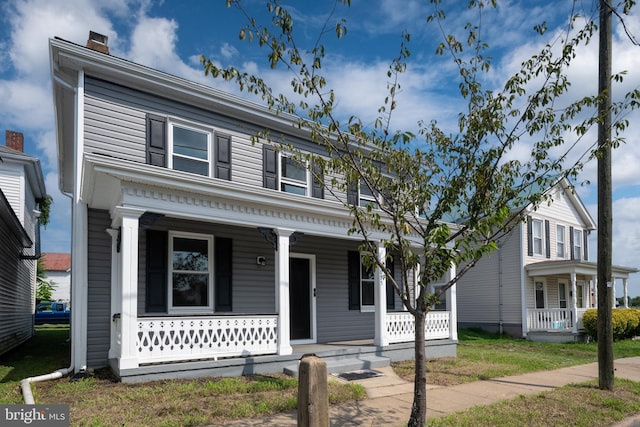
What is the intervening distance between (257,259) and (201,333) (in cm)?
257

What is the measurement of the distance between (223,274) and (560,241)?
18.4 metres

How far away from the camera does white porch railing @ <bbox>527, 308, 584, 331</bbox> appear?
19.4 metres

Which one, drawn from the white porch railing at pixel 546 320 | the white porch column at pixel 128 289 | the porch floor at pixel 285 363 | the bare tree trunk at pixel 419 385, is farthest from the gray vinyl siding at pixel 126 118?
the white porch railing at pixel 546 320

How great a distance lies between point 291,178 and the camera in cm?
1218

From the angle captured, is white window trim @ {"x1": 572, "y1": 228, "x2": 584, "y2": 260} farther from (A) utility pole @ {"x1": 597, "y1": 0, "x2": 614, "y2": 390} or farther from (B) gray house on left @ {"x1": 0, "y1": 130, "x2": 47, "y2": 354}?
(B) gray house on left @ {"x1": 0, "y1": 130, "x2": 47, "y2": 354}

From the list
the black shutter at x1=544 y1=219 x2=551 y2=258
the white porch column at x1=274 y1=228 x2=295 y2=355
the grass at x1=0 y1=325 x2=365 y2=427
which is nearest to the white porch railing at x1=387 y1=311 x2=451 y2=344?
the white porch column at x1=274 y1=228 x2=295 y2=355

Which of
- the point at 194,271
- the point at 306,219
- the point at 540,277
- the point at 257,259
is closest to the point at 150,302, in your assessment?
the point at 194,271

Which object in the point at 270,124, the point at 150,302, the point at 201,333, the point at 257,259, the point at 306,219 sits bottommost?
the point at 201,333

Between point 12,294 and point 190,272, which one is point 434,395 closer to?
point 190,272

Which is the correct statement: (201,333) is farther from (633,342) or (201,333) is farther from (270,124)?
(633,342)

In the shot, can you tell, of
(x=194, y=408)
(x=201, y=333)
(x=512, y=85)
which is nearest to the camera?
(x=512, y=85)

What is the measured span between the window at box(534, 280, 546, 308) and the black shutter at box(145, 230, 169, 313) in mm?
16964

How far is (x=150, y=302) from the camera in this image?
925cm

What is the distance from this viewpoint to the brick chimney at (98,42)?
397 inches
